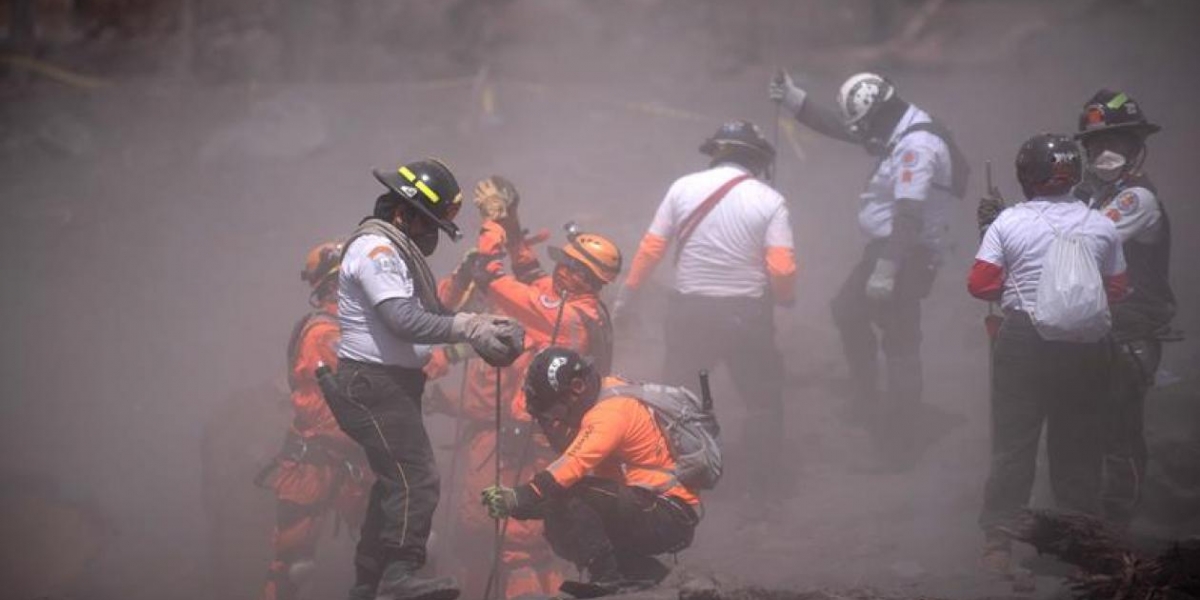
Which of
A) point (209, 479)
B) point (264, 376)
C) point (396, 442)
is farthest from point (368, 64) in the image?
point (396, 442)

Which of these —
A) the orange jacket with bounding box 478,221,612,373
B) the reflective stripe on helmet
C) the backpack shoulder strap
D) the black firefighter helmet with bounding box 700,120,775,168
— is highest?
the black firefighter helmet with bounding box 700,120,775,168

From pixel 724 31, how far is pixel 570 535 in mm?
12005

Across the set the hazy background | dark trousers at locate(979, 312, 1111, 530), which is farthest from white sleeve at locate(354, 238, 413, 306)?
the hazy background

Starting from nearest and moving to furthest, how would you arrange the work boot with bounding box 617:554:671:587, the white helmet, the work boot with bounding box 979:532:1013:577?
the work boot with bounding box 617:554:671:587 → the work boot with bounding box 979:532:1013:577 → the white helmet

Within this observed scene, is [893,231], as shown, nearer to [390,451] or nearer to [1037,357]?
[1037,357]

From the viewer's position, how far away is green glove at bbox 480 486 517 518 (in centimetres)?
441

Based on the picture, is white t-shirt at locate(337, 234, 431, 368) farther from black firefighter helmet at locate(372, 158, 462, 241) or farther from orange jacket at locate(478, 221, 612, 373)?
orange jacket at locate(478, 221, 612, 373)

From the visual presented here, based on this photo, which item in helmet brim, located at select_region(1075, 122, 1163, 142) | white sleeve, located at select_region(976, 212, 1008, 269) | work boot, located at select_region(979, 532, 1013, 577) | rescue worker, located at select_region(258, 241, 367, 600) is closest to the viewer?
white sleeve, located at select_region(976, 212, 1008, 269)

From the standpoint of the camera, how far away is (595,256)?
5.85 metres

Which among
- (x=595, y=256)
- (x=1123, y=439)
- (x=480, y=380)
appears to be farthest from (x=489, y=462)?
(x=1123, y=439)

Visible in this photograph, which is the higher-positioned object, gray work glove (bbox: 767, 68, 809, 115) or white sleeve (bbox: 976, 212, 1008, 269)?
gray work glove (bbox: 767, 68, 809, 115)

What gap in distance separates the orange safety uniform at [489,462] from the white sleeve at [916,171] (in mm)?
3043

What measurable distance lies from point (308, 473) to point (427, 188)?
2704mm

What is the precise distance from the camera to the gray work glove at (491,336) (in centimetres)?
419
